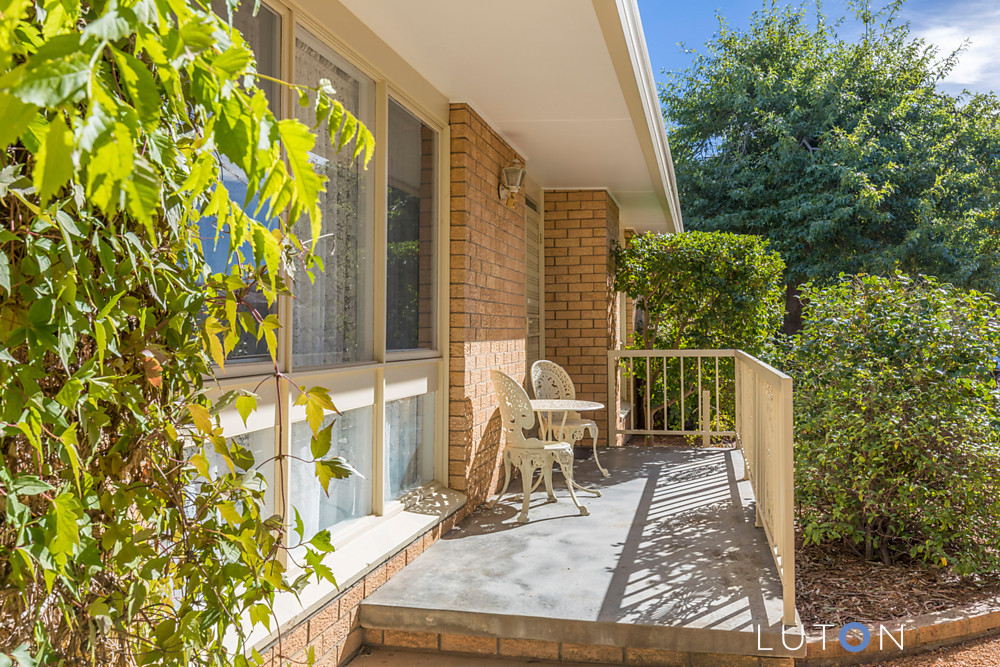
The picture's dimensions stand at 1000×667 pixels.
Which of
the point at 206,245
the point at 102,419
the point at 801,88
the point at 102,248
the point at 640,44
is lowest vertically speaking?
the point at 102,419

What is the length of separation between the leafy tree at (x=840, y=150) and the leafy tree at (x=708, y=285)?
26.0 feet

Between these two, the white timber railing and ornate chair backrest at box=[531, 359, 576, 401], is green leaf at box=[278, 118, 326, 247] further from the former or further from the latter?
ornate chair backrest at box=[531, 359, 576, 401]

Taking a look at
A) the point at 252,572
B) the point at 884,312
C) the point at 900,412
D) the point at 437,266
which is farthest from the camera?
the point at 437,266

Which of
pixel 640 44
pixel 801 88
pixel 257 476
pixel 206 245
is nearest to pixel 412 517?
pixel 206 245

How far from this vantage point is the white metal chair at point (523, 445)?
429 centimetres

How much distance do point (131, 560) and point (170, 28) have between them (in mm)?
889

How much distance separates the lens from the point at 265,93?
2.31 meters

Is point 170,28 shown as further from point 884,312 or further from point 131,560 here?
point 884,312

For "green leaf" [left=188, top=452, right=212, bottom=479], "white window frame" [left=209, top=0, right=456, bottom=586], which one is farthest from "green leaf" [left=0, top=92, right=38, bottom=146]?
"white window frame" [left=209, top=0, right=456, bottom=586]

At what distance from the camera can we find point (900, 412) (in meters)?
3.60

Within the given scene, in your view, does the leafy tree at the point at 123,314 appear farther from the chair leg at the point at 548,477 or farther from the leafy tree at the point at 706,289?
the leafy tree at the point at 706,289

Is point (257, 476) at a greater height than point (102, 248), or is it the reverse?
point (102, 248)

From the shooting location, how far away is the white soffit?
3.05m

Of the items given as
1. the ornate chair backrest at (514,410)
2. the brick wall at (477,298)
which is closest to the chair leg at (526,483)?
the ornate chair backrest at (514,410)
